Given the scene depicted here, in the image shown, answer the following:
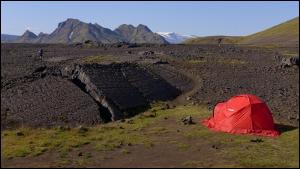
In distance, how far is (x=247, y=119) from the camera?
3072cm

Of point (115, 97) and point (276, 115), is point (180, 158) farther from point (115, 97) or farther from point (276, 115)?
point (115, 97)

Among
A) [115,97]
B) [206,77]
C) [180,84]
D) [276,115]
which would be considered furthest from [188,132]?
[206,77]

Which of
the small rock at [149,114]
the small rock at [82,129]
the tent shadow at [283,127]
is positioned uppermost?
the small rock at [149,114]

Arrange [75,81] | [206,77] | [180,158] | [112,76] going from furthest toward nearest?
[206,77] < [112,76] < [75,81] < [180,158]

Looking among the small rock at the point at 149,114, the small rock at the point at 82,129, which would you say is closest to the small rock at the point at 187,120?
the small rock at the point at 149,114

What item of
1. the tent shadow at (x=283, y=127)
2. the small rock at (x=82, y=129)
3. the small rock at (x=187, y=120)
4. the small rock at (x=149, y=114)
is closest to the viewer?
the tent shadow at (x=283, y=127)

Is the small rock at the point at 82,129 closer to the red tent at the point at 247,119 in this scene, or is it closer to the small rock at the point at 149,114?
the small rock at the point at 149,114

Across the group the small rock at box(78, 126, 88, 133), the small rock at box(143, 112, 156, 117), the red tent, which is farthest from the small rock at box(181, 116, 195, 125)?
the small rock at box(78, 126, 88, 133)

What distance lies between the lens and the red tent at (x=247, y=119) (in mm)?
30422

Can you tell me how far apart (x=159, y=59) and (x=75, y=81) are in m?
21.8

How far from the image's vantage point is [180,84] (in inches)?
2004

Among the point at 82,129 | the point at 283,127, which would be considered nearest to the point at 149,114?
the point at 82,129

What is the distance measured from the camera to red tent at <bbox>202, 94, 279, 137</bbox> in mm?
30422

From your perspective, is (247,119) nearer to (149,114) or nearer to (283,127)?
(283,127)
